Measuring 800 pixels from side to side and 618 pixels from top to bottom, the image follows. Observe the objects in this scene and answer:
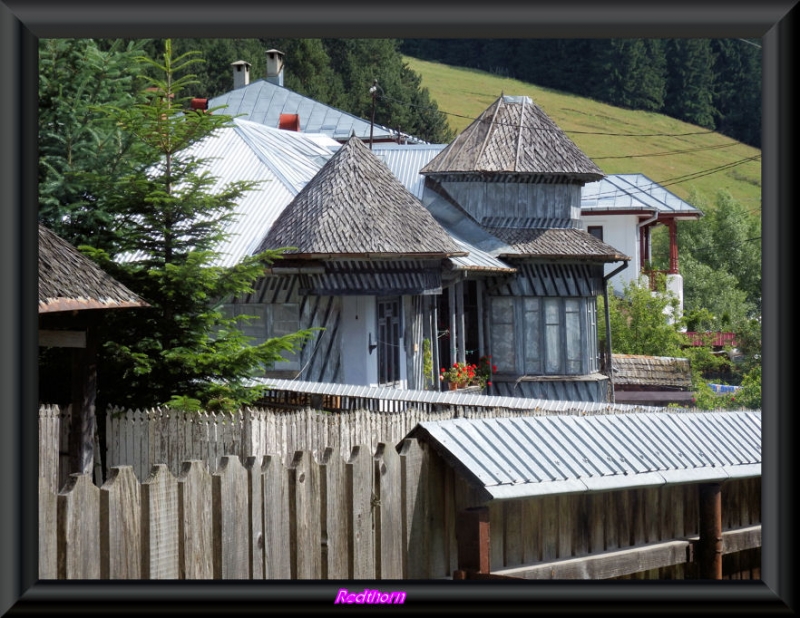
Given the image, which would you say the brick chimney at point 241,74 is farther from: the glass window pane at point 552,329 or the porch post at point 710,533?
the porch post at point 710,533

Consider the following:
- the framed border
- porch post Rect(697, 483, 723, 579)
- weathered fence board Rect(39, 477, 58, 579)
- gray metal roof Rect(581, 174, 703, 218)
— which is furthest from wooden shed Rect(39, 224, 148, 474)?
gray metal roof Rect(581, 174, 703, 218)

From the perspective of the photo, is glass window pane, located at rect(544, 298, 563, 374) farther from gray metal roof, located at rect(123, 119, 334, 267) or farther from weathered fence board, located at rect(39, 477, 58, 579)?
weathered fence board, located at rect(39, 477, 58, 579)

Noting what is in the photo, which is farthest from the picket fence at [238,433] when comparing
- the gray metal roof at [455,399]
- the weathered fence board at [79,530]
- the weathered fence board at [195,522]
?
the weathered fence board at [79,530]

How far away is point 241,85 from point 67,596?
3261cm

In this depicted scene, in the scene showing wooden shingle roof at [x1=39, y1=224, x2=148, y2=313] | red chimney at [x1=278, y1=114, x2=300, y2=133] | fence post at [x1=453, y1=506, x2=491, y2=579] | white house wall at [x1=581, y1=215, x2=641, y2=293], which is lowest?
fence post at [x1=453, y1=506, x2=491, y2=579]

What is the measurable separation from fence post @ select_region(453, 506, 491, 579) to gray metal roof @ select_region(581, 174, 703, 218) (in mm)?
28413

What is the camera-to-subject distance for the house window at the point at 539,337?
26344mm

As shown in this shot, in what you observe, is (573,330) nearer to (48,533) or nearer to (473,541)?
(473,541)

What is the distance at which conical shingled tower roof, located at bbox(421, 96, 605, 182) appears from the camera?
86.3 ft

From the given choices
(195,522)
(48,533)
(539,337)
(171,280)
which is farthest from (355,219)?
(48,533)

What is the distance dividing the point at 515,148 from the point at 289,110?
11436 millimetres

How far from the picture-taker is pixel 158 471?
6383 mm
